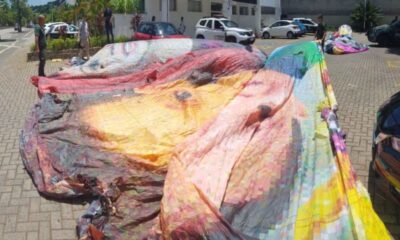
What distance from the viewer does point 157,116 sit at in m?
7.18

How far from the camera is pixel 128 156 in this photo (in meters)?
5.70

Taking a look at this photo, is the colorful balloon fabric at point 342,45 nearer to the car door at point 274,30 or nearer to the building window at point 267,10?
the car door at point 274,30

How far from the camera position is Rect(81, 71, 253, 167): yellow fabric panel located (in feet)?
19.8

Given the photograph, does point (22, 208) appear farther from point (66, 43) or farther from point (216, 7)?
point (216, 7)

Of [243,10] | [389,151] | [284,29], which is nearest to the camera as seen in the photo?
[389,151]

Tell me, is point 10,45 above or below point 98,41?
below

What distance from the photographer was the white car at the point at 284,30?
1318 inches

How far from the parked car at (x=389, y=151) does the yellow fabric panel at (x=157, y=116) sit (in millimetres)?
2491

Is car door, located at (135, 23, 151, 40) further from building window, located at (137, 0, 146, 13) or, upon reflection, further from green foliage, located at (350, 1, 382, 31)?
green foliage, located at (350, 1, 382, 31)

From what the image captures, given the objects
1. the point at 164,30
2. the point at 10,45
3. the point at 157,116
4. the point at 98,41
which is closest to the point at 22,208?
the point at 157,116

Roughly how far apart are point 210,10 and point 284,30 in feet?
19.9

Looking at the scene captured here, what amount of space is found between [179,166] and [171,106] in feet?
9.01

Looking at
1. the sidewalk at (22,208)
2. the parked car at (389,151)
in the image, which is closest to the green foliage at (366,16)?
the parked car at (389,151)

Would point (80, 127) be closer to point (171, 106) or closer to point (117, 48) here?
point (171, 106)
